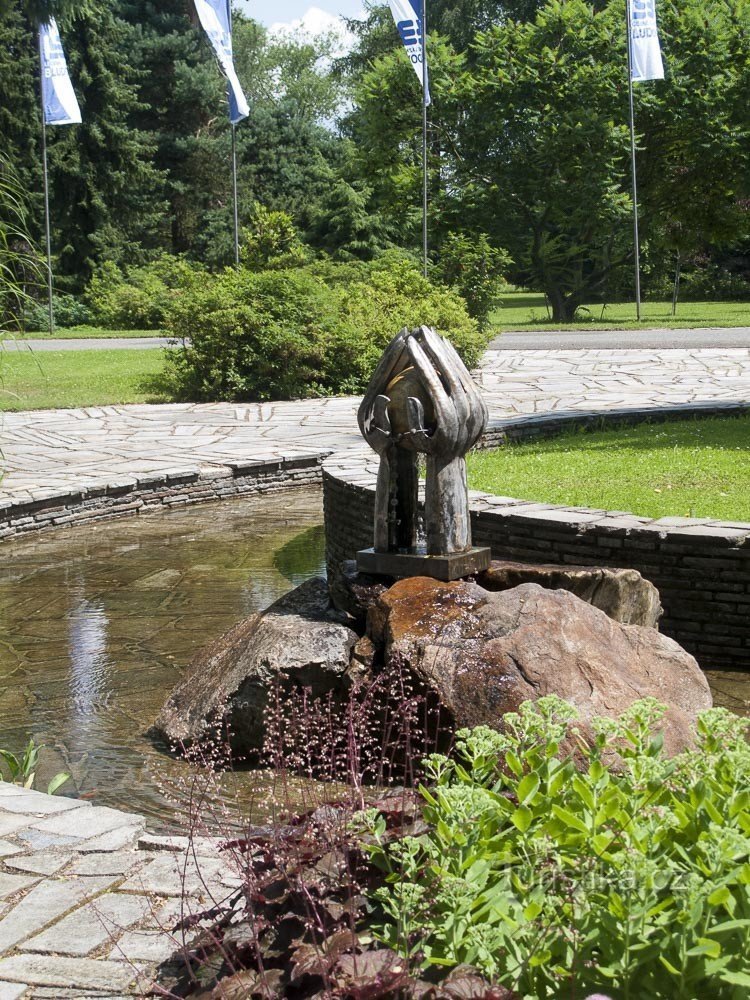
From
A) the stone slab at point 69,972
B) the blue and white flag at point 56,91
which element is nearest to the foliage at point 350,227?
the blue and white flag at point 56,91

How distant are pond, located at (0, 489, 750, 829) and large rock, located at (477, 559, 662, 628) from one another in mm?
657

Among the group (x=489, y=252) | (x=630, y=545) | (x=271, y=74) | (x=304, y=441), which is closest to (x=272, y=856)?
A: (x=630, y=545)

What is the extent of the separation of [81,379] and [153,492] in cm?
792

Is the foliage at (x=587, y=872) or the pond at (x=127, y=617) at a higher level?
the foliage at (x=587, y=872)

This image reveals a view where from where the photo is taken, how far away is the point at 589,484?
7.64 meters

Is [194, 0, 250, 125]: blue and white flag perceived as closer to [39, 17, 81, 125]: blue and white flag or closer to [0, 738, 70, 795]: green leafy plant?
[39, 17, 81, 125]: blue and white flag

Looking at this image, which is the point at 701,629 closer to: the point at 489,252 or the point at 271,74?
the point at 489,252

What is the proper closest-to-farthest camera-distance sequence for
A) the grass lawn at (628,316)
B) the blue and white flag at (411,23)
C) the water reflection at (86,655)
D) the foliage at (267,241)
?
the water reflection at (86,655)
the foliage at (267,241)
the blue and white flag at (411,23)
the grass lawn at (628,316)

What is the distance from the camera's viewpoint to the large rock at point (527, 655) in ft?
13.7

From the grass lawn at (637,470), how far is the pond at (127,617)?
1.58 meters

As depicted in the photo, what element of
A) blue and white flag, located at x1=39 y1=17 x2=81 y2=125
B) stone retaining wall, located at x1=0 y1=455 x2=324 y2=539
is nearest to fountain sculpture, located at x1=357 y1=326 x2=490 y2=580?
stone retaining wall, located at x1=0 y1=455 x2=324 y2=539

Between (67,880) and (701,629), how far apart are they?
12.0 ft

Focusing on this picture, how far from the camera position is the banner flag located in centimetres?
2450

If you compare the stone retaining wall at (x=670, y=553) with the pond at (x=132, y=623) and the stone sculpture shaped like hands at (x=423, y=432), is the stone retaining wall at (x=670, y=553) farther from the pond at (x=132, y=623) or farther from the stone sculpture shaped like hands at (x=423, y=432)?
the stone sculpture shaped like hands at (x=423, y=432)
